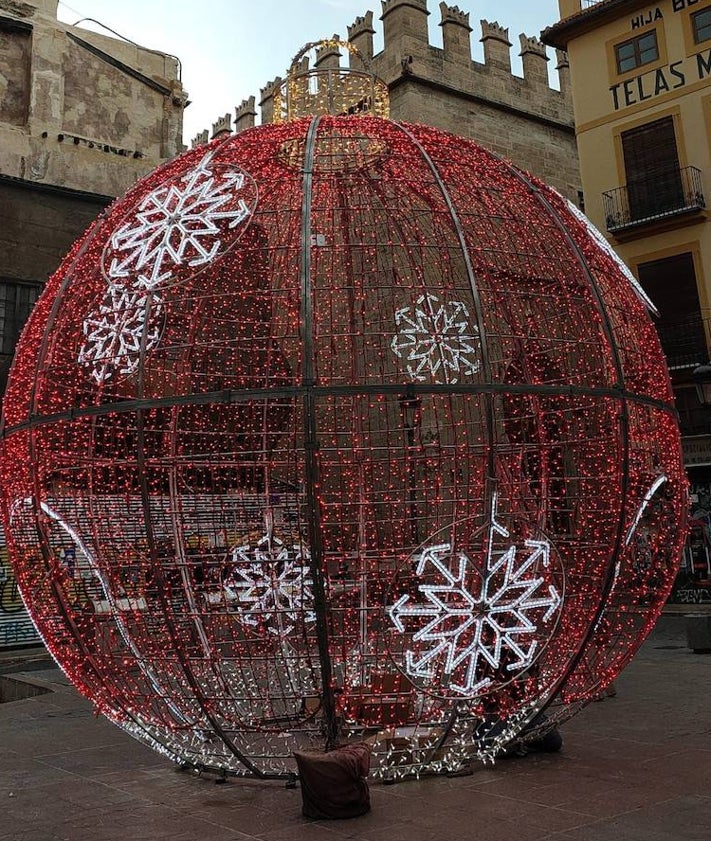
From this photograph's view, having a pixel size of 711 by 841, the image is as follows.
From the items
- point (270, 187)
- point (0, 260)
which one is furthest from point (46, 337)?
point (0, 260)

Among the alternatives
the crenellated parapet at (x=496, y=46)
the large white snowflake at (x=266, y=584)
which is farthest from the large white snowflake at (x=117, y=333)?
the crenellated parapet at (x=496, y=46)

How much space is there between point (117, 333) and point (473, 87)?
1780 cm

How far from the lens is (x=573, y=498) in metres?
4.41

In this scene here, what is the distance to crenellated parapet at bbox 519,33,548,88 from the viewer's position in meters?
21.9

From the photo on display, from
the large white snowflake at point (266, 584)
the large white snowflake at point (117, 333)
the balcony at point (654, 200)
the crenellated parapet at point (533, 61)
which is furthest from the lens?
the crenellated parapet at point (533, 61)

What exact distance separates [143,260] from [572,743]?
4.25m

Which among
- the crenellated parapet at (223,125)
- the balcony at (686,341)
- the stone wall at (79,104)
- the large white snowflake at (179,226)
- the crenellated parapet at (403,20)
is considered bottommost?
the large white snowflake at (179,226)

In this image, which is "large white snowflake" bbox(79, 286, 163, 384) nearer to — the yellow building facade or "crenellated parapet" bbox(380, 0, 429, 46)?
the yellow building facade

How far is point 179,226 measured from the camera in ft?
15.5

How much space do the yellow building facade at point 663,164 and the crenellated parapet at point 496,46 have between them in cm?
159

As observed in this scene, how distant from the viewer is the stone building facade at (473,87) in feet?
63.1

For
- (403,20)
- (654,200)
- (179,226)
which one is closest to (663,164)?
(654,200)

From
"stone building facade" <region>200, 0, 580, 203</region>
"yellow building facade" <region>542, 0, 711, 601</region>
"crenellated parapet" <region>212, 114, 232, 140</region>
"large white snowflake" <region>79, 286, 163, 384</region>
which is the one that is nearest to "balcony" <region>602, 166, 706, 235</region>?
"yellow building facade" <region>542, 0, 711, 601</region>

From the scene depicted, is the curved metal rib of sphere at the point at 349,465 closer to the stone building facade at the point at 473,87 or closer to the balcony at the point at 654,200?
the balcony at the point at 654,200
